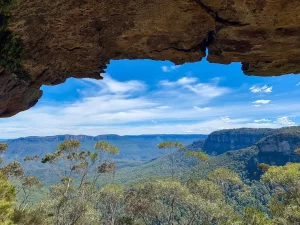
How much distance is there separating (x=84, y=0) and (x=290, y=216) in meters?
30.8

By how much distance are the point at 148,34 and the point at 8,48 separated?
659cm

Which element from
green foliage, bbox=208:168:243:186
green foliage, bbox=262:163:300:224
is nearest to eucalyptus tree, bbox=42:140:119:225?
green foliage, bbox=208:168:243:186

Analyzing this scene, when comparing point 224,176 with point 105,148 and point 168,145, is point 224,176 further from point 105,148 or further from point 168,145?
point 105,148

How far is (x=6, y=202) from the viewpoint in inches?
688

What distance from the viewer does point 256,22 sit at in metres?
11.2

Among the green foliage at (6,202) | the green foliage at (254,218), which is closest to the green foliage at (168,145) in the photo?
the green foliage at (254,218)

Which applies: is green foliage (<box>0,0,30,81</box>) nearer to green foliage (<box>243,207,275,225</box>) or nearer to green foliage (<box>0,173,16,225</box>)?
green foliage (<box>0,173,16,225</box>)

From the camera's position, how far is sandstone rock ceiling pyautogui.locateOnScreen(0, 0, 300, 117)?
10984mm

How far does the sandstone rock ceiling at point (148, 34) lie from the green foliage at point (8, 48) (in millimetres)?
315

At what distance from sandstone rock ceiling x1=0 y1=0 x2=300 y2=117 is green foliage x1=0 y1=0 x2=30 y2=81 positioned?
1.03 ft

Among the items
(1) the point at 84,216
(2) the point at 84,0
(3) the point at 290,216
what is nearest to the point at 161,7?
(2) the point at 84,0

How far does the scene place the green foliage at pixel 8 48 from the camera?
11195 mm

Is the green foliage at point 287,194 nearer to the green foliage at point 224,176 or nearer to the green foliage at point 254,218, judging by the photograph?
the green foliage at point 254,218

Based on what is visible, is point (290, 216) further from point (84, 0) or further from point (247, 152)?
point (247, 152)
